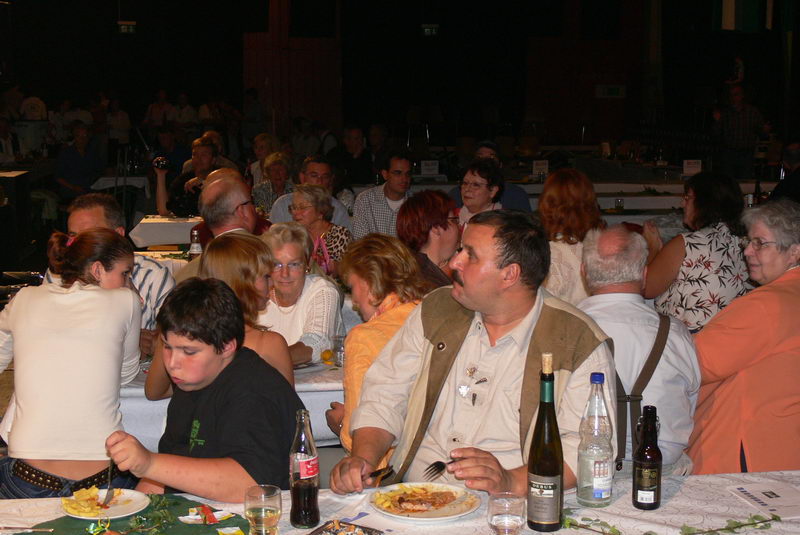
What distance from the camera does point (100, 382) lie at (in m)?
2.77

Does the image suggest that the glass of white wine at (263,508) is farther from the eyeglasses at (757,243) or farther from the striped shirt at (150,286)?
the striped shirt at (150,286)

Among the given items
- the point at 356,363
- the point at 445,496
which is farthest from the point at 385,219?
the point at 445,496

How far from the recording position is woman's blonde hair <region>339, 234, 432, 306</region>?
3.06m

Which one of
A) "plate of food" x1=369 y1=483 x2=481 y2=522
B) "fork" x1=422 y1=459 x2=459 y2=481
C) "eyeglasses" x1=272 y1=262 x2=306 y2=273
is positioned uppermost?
"eyeglasses" x1=272 y1=262 x2=306 y2=273

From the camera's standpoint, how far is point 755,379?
2.67 m

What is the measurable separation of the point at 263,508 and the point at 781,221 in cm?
194

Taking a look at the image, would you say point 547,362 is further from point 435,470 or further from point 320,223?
point 320,223

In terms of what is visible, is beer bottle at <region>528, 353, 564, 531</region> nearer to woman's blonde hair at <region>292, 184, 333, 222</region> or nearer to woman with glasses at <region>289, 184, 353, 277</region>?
woman with glasses at <region>289, 184, 353, 277</region>

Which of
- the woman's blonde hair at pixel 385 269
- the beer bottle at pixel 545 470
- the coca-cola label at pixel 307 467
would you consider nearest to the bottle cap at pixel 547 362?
the beer bottle at pixel 545 470

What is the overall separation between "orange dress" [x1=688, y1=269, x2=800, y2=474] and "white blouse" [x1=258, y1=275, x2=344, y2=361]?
1.55m

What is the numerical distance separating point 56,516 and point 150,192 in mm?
8364

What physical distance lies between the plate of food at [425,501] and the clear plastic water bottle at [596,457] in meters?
0.26

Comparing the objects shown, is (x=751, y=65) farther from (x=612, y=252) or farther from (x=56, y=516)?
(x=56, y=516)

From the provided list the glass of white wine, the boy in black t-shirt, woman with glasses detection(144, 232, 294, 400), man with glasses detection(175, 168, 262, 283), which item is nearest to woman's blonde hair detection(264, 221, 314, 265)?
woman with glasses detection(144, 232, 294, 400)
